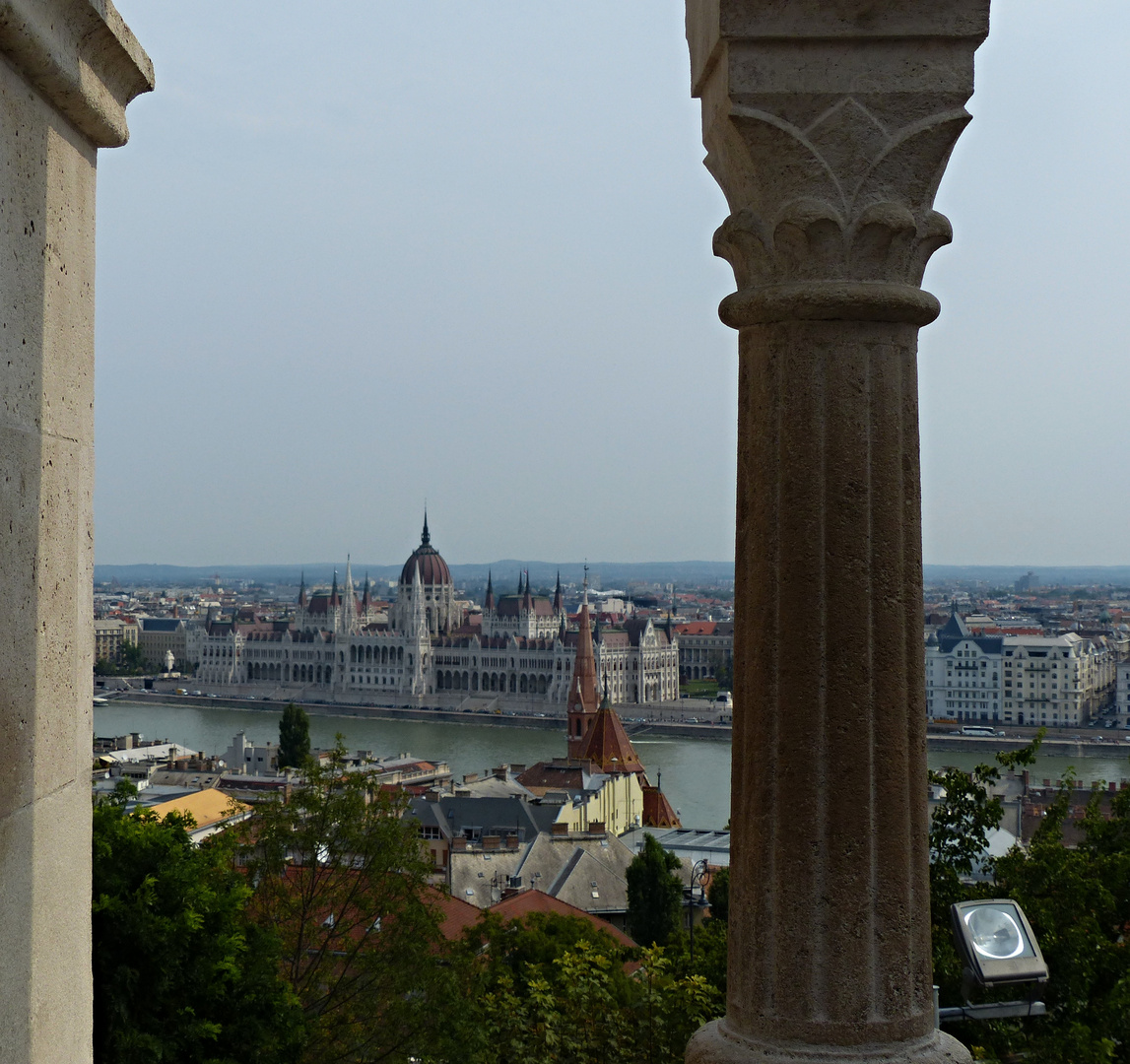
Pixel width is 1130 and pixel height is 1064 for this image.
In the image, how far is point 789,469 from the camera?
167cm

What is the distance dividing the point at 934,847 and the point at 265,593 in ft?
618

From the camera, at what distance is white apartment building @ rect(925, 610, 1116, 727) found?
53.4 metres

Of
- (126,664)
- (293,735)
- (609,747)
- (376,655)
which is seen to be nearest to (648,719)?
(609,747)

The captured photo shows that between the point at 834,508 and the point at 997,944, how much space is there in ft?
2.10

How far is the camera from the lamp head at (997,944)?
1.74 m

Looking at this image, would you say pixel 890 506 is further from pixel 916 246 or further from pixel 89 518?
pixel 89 518

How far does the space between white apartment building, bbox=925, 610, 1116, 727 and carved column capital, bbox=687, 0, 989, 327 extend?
176 ft

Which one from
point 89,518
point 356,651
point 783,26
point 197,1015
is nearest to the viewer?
point 89,518

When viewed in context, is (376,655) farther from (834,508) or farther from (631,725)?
(834,508)

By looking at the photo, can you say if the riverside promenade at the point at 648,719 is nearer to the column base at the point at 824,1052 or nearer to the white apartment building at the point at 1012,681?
the white apartment building at the point at 1012,681

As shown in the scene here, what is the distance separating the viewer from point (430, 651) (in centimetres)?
6669

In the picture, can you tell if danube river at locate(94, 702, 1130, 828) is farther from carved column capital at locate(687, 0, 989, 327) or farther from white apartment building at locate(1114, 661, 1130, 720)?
carved column capital at locate(687, 0, 989, 327)

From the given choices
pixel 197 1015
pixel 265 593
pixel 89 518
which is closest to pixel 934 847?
pixel 197 1015

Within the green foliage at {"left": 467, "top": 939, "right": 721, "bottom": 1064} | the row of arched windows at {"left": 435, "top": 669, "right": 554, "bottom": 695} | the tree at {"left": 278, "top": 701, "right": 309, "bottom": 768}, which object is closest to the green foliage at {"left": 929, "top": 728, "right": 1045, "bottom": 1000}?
the green foliage at {"left": 467, "top": 939, "right": 721, "bottom": 1064}
